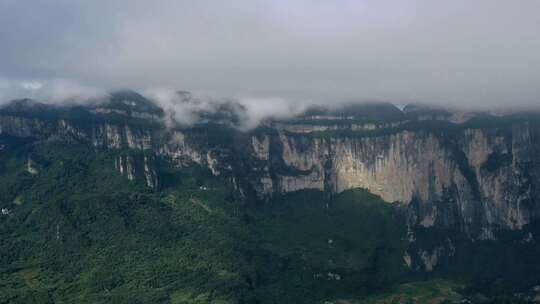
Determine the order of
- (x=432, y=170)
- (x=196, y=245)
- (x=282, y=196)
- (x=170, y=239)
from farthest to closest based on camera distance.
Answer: (x=282, y=196) < (x=432, y=170) < (x=170, y=239) < (x=196, y=245)

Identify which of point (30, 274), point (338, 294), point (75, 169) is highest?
point (75, 169)

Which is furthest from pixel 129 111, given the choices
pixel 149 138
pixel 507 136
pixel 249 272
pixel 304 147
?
pixel 507 136

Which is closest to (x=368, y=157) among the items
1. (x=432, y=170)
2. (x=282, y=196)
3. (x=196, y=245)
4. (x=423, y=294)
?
(x=432, y=170)

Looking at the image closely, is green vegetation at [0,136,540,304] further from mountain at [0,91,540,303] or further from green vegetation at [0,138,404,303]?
mountain at [0,91,540,303]

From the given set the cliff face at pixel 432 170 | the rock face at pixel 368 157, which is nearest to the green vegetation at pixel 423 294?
the rock face at pixel 368 157

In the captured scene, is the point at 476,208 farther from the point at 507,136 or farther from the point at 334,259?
the point at 334,259

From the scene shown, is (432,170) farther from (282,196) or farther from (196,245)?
(196,245)

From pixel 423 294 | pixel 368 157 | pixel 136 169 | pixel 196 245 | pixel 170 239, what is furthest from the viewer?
pixel 368 157
